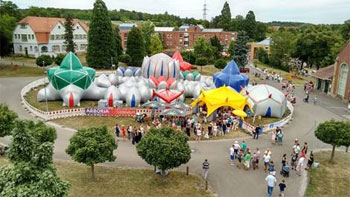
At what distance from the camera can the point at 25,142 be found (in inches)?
377

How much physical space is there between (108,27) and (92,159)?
39.0 m

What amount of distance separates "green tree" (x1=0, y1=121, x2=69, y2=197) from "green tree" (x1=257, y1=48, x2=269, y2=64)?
71376 millimetres

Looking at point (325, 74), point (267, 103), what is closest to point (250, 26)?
point (325, 74)

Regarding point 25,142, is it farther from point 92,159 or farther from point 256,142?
point 256,142

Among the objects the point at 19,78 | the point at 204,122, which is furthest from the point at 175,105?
the point at 19,78

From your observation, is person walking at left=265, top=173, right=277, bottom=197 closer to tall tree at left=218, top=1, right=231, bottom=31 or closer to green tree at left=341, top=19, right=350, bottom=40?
green tree at left=341, top=19, right=350, bottom=40

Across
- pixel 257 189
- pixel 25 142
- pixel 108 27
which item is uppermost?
pixel 108 27

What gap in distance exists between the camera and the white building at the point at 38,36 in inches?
2298

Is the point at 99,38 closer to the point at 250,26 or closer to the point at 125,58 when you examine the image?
the point at 125,58

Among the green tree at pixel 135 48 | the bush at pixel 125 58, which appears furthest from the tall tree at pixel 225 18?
the bush at pixel 125 58

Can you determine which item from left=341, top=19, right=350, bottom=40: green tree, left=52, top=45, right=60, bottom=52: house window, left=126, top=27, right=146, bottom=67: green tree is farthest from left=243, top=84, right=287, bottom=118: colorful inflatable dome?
left=341, top=19, right=350, bottom=40: green tree

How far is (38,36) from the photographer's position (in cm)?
5894

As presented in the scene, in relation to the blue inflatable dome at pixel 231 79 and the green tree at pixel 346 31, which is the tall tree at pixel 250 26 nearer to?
the green tree at pixel 346 31

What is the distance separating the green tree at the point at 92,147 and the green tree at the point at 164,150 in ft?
5.30
